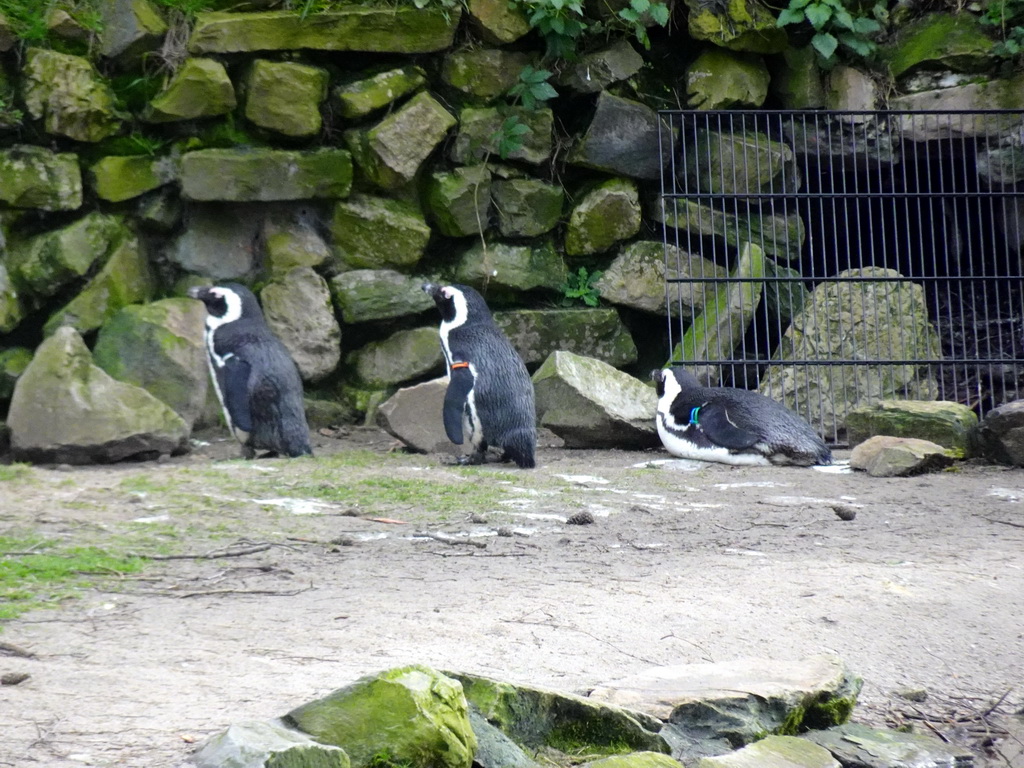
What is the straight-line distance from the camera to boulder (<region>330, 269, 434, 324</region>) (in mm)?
8148

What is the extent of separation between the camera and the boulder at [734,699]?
2635 mm

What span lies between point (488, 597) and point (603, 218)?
211 inches

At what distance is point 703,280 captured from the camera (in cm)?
813

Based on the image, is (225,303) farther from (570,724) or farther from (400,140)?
(570,724)

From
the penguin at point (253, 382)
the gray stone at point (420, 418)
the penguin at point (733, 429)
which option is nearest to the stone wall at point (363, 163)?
the penguin at point (253, 382)

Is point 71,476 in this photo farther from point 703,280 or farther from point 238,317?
point 703,280

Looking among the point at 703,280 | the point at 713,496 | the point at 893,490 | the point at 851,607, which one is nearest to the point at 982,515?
the point at 893,490

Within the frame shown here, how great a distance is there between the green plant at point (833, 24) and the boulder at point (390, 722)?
721cm

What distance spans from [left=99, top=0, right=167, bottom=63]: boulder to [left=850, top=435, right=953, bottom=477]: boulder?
502 cm

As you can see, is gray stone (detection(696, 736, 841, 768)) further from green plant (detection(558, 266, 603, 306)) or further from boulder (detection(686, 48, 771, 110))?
boulder (detection(686, 48, 771, 110))

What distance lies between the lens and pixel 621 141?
8602 mm

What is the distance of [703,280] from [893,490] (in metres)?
2.53

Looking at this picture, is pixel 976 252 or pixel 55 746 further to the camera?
pixel 976 252

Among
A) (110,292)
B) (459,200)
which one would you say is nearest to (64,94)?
(110,292)
